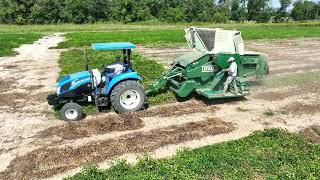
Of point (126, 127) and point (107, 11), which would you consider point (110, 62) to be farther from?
point (107, 11)

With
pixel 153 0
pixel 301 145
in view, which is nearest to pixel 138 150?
pixel 301 145

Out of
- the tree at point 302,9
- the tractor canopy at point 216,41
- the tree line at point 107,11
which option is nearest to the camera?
the tractor canopy at point 216,41

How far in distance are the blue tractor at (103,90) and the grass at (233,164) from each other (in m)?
2.74

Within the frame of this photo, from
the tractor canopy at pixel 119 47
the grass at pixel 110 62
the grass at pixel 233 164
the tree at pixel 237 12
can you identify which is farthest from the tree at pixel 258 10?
the grass at pixel 233 164

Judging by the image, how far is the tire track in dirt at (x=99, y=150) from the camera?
6.58 m

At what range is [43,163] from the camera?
6809 millimetres

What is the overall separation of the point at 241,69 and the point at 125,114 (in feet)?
14.1

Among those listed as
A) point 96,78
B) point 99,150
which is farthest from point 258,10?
point 99,150

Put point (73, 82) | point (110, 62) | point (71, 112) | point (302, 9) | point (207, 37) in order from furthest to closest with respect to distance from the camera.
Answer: point (302, 9), point (110, 62), point (207, 37), point (73, 82), point (71, 112)

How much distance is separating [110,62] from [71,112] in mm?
8580

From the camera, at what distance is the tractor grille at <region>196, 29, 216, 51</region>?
11340mm

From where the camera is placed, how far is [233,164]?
6.70m

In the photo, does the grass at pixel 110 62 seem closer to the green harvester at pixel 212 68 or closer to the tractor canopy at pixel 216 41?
Result: the green harvester at pixel 212 68

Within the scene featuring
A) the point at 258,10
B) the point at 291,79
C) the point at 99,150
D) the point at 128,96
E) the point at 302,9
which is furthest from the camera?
the point at 302,9
